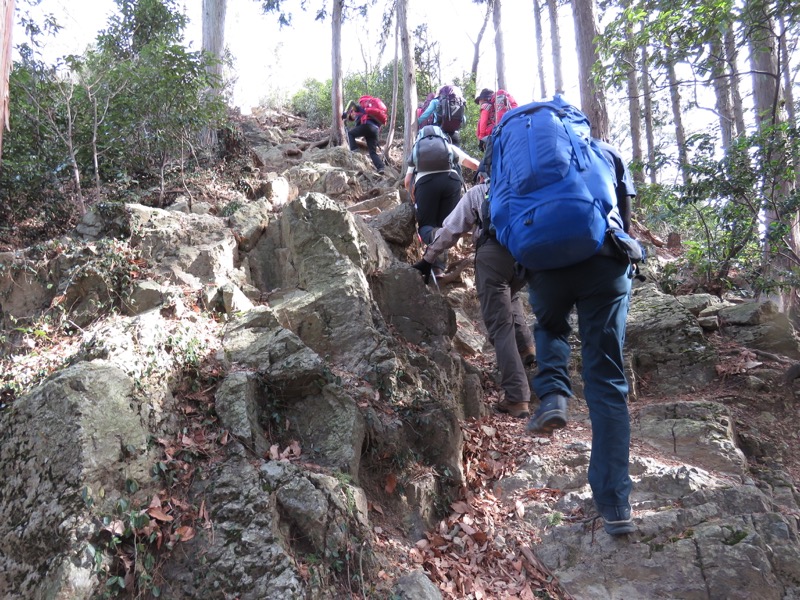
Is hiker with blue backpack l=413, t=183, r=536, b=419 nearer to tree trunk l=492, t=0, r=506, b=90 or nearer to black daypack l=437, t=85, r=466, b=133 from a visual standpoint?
black daypack l=437, t=85, r=466, b=133

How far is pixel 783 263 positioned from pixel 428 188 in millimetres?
4995

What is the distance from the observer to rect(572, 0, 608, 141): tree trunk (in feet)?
30.3

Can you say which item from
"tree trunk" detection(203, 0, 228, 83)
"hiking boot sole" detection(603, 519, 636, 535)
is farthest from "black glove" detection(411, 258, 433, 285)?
"tree trunk" detection(203, 0, 228, 83)

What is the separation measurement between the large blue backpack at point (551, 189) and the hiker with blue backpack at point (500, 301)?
1.17 meters

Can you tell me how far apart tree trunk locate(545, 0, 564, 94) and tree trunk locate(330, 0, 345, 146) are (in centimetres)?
687

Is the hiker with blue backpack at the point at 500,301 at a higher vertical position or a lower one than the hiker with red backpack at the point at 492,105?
lower

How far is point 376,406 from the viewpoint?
413 cm

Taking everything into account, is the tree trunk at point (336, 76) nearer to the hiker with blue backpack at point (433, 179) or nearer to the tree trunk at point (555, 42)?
the tree trunk at point (555, 42)

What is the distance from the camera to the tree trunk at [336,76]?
47.3 feet

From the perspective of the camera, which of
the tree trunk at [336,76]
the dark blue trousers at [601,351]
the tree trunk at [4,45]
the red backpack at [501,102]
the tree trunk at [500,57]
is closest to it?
the tree trunk at [4,45]

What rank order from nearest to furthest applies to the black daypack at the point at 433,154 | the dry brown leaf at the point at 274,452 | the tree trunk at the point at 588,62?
the dry brown leaf at the point at 274,452
the black daypack at the point at 433,154
the tree trunk at the point at 588,62

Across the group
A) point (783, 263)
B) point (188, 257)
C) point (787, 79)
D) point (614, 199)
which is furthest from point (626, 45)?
point (787, 79)

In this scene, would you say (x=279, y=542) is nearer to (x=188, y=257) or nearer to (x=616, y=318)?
(x=616, y=318)

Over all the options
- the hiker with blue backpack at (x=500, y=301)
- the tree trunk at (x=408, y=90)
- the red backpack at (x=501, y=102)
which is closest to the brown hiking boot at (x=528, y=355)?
the hiker with blue backpack at (x=500, y=301)
